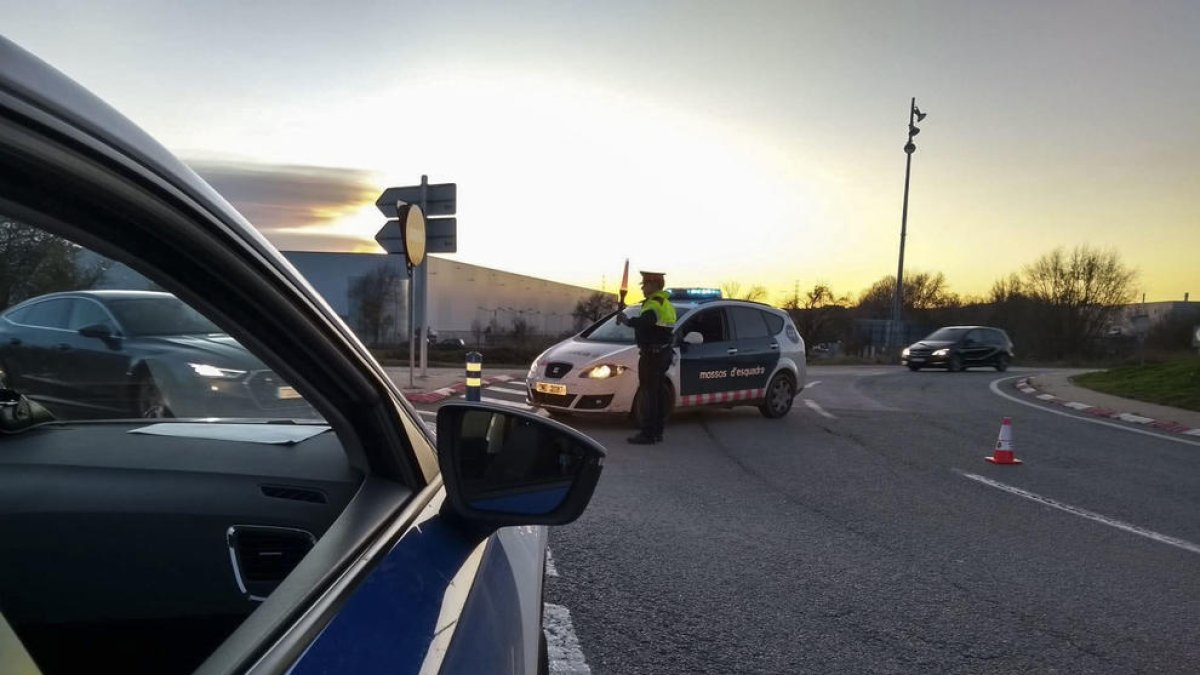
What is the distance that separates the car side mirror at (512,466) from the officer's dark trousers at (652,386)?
7.79 m

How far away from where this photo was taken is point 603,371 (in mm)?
9883

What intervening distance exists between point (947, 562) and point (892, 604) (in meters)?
1.00

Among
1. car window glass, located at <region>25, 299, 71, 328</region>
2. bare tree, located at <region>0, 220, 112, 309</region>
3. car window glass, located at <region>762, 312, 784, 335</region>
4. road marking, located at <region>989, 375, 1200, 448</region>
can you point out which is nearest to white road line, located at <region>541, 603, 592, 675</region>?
car window glass, located at <region>25, 299, 71, 328</region>

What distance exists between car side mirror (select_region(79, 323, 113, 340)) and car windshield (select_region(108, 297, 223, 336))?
0.04 m

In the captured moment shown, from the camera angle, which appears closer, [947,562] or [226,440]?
[226,440]

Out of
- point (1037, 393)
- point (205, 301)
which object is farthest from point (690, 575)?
point (1037, 393)

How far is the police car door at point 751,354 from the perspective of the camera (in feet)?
36.9

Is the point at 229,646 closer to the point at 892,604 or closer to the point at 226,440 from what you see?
the point at 226,440

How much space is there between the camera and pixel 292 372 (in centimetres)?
133

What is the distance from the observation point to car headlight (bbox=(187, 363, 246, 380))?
1.79 metres

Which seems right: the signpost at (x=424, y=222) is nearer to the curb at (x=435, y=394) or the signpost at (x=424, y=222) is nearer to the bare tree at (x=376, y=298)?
the bare tree at (x=376, y=298)

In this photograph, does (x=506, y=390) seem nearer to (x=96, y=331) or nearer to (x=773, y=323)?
(x=773, y=323)

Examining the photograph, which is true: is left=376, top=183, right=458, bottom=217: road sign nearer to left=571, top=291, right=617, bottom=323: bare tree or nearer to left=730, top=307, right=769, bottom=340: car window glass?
left=730, top=307, right=769, bottom=340: car window glass

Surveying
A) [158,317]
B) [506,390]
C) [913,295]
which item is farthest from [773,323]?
[913,295]
